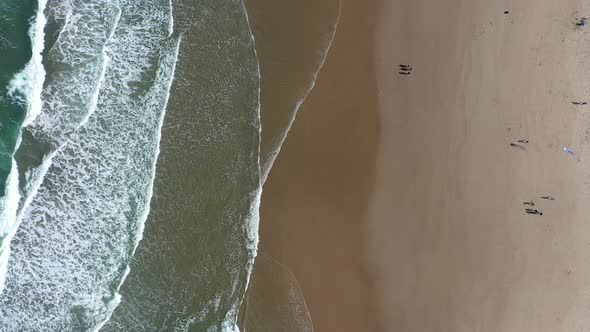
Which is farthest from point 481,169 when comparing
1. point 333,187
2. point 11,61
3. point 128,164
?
point 11,61

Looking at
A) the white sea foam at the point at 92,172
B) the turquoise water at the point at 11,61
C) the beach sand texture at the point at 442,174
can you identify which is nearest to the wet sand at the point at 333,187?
the beach sand texture at the point at 442,174

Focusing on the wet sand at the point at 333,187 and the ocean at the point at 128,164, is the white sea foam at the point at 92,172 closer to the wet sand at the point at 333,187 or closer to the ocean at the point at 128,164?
the ocean at the point at 128,164

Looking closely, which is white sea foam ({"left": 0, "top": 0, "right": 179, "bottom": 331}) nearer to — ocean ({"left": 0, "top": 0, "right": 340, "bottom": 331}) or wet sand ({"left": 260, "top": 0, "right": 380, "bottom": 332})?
ocean ({"left": 0, "top": 0, "right": 340, "bottom": 331})

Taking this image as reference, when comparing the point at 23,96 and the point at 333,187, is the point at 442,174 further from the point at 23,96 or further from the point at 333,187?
the point at 23,96

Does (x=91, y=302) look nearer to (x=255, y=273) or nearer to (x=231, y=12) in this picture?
(x=255, y=273)

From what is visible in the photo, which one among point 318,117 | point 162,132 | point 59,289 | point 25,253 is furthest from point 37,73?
point 318,117

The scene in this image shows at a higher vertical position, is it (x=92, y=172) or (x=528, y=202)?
(x=528, y=202)
